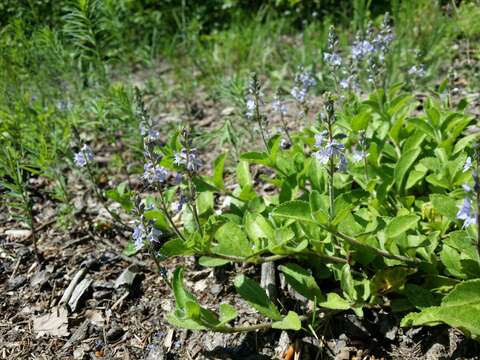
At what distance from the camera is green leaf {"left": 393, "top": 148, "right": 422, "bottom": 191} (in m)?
2.81

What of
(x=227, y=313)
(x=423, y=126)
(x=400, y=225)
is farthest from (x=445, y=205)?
(x=227, y=313)

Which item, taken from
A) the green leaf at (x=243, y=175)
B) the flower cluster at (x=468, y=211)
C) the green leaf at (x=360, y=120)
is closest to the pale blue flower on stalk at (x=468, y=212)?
the flower cluster at (x=468, y=211)

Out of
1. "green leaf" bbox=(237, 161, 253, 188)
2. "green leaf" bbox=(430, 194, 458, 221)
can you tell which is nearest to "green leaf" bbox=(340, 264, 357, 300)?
"green leaf" bbox=(430, 194, 458, 221)

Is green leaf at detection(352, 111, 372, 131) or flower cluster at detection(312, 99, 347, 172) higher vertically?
flower cluster at detection(312, 99, 347, 172)

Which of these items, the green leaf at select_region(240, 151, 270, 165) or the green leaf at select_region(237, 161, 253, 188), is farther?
the green leaf at select_region(237, 161, 253, 188)

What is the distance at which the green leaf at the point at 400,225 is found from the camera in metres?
2.26

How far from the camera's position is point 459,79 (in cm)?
496

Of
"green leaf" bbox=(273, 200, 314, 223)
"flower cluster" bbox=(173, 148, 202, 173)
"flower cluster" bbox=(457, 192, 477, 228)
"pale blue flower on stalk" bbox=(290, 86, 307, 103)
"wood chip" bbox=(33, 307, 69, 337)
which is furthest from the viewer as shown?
"pale blue flower on stalk" bbox=(290, 86, 307, 103)

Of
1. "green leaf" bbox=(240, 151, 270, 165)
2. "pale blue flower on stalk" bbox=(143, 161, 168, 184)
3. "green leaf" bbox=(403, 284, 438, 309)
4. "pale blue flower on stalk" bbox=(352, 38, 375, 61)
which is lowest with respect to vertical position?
"green leaf" bbox=(403, 284, 438, 309)

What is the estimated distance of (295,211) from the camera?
2.36 m

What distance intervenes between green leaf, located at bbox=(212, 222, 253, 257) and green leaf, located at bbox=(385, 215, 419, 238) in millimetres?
724

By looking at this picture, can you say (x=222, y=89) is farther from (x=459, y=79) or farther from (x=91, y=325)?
(x=91, y=325)

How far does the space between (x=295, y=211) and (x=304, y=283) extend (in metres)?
0.41

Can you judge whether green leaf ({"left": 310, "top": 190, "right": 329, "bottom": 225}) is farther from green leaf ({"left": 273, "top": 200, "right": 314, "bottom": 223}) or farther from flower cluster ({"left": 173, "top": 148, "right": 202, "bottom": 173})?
flower cluster ({"left": 173, "top": 148, "right": 202, "bottom": 173})
